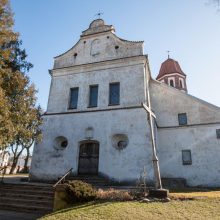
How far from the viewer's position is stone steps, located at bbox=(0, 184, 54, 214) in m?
9.15

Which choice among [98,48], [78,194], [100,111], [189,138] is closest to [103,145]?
[100,111]

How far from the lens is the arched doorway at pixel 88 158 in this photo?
14.0m

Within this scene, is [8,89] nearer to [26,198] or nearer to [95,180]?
[26,198]

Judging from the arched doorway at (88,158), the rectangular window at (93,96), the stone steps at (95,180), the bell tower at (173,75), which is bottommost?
the stone steps at (95,180)

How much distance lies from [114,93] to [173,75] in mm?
18773

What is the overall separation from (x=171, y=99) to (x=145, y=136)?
6.41 m

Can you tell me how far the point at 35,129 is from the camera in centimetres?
1248

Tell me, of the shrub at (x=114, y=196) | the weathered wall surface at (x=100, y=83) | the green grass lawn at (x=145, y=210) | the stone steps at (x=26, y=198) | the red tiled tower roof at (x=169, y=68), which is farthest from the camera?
the red tiled tower roof at (x=169, y=68)

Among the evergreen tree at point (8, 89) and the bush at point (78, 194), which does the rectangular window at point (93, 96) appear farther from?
the bush at point (78, 194)

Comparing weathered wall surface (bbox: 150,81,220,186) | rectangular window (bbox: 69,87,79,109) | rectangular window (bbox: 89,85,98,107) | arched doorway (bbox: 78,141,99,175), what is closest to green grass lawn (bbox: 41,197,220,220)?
arched doorway (bbox: 78,141,99,175)

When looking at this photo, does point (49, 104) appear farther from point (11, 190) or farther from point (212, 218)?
point (212, 218)

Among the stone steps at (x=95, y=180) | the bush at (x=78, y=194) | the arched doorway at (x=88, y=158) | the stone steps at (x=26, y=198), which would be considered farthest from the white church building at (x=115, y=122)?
the bush at (x=78, y=194)

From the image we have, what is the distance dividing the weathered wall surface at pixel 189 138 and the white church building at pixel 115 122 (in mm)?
67

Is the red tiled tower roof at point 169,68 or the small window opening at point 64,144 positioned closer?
the small window opening at point 64,144
